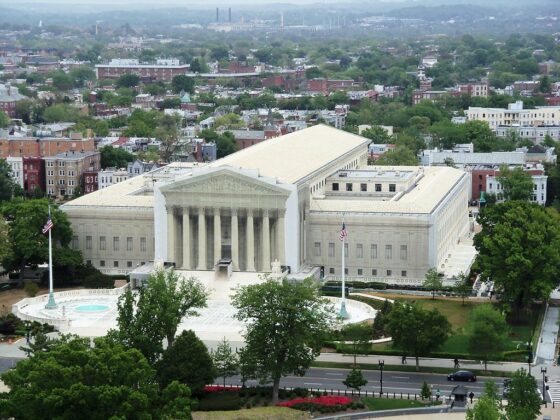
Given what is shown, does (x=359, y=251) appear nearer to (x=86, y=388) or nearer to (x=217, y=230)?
(x=217, y=230)

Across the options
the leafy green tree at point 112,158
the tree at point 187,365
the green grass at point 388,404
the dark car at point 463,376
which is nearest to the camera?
the tree at point 187,365

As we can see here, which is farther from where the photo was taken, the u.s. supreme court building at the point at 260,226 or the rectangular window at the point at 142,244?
the rectangular window at the point at 142,244

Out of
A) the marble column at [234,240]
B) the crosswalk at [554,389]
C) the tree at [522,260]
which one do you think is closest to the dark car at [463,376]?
the crosswalk at [554,389]

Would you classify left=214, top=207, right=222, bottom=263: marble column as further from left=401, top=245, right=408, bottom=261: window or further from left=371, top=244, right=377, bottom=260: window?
left=401, top=245, right=408, bottom=261: window

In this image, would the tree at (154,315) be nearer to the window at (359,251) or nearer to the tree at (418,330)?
the tree at (418,330)

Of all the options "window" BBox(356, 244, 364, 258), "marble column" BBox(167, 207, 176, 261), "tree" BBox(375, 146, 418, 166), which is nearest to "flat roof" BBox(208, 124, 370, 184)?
"marble column" BBox(167, 207, 176, 261)

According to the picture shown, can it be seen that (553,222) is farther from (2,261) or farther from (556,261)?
(2,261)
